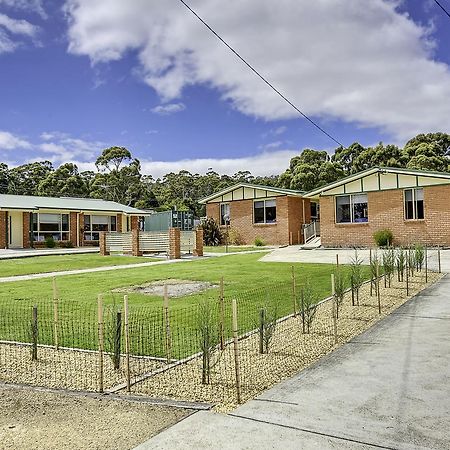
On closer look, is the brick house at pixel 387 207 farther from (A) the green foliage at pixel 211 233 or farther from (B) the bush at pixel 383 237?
(A) the green foliage at pixel 211 233

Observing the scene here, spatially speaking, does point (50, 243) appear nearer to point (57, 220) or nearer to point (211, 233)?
point (57, 220)

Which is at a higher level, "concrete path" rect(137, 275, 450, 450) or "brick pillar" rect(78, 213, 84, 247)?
"brick pillar" rect(78, 213, 84, 247)

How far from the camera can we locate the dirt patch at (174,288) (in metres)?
12.0

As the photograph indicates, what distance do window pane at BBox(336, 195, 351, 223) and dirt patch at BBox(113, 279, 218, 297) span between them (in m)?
14.8

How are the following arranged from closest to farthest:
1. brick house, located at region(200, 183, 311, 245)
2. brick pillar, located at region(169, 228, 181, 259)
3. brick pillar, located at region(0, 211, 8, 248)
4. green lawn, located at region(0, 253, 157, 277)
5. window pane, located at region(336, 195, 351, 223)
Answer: green lawn, located at region(0, 253, 157, 277)
brick pillar, located at region(169, 228, 181, 259)
window pane, located at region(336, 195, 351, 223)
brick pillar, located at region(0, 211, 8, 248)
brick house, located at region(200, 183, 311, 245)

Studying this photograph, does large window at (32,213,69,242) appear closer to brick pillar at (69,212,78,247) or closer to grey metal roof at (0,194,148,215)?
brick pillar at (69,212,78,247)

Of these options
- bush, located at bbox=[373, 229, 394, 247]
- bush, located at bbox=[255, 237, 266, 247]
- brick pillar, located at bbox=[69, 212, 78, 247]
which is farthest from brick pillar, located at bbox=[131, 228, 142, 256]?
bush, located at bbox=[373, 229, 394, 247]

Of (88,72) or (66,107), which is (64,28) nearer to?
(88,72)

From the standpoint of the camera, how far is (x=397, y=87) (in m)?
15.6

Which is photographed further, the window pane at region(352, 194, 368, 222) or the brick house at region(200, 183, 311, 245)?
the brick house at region(200, 183, 311, 245)

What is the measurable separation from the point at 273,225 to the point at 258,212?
1662mm

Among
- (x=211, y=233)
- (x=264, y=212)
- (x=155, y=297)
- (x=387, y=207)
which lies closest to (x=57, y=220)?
(x=211, y=233)

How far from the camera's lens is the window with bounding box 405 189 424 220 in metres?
24.0

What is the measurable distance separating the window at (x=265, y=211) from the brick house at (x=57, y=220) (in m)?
10.2
